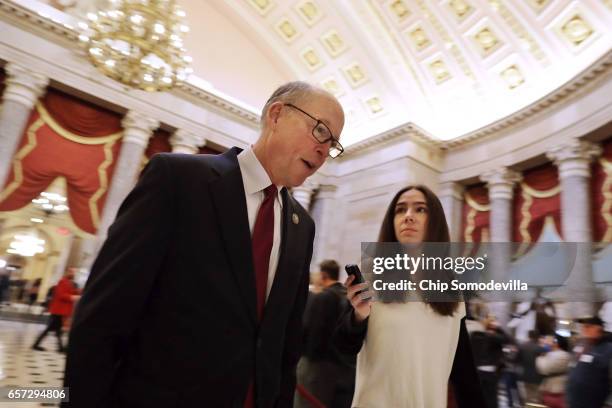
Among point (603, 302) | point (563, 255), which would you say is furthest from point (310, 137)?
point (603, 302)

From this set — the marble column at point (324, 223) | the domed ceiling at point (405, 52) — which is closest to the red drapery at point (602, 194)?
the domed ceiling at point (405, 52)

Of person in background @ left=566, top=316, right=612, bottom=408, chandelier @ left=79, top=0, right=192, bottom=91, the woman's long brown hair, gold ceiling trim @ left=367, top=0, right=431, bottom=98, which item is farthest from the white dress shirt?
gold ceiling trim @ left=367, top=0, right=431, bottom=98

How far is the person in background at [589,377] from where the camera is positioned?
2906 millimetres

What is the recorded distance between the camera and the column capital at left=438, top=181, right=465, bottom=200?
12.0 meters

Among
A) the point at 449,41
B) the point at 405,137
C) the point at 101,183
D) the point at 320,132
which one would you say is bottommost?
the point at 320,132

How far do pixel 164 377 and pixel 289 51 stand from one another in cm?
1442

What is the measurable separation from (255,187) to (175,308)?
1.57 ft

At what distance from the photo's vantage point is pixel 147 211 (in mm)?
1101

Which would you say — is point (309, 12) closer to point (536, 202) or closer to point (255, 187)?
point (536, 202)

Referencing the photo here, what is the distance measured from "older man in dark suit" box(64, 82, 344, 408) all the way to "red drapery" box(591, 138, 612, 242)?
9391mm

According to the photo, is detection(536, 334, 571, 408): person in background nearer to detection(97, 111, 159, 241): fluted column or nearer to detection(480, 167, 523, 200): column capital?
detection(480, 167, 523, 200): column capital

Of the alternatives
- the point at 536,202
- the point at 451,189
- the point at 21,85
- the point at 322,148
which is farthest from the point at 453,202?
the point at 21,85

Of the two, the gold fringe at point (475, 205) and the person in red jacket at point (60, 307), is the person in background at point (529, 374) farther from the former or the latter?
the gold fringe at point (475, 205)

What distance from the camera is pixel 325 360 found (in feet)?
12.0
